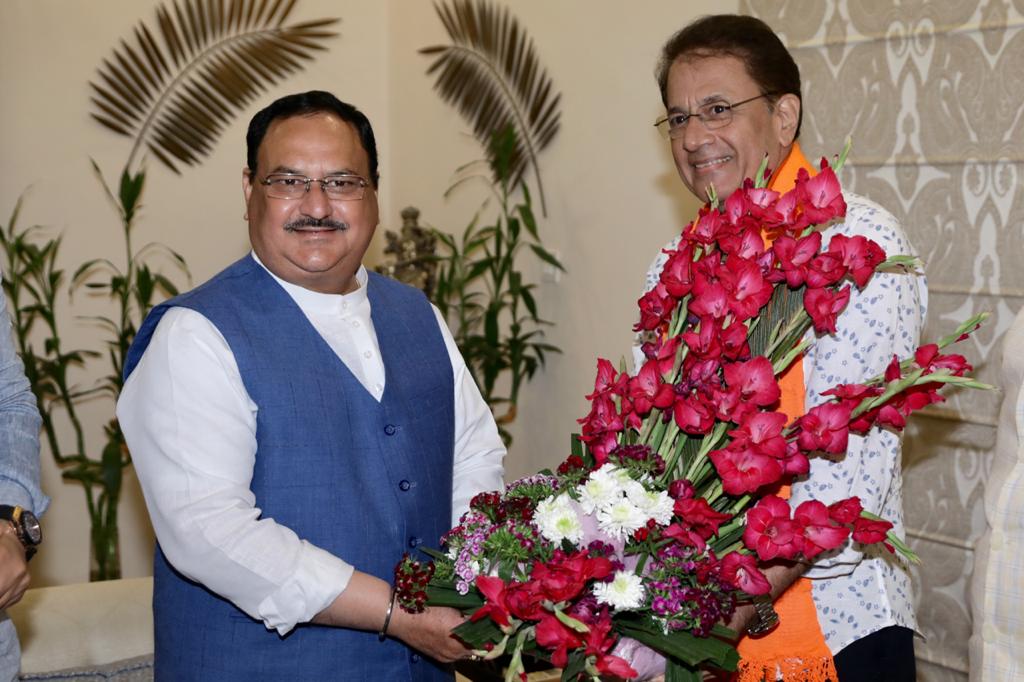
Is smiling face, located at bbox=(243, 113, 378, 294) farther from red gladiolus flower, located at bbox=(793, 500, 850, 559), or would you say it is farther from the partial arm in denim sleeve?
red gladiolus flower, located at bbox=(793, 500, 850, 559)

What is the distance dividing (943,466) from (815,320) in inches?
76.5

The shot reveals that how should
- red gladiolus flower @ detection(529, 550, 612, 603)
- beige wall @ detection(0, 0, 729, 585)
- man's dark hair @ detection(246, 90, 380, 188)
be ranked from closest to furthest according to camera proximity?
red gladiolus flower @ detection(529, 550, 612, 603), man's dark hair @ detection(246, 90, 380, 188), beige wall @ detection(0, 0, 729, 585)

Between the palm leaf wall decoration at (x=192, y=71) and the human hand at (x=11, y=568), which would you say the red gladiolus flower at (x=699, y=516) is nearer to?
the human hand at (x=11, y=568)

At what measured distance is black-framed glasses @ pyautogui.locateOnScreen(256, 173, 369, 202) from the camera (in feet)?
6.07

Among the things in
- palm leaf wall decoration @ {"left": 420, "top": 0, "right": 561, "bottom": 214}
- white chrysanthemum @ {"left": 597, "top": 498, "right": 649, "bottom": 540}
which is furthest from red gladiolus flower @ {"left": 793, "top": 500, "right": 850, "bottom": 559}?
palm leaf wall decoration @ {"left": 420, "top": 0, "right": 561, "bottom": 214}

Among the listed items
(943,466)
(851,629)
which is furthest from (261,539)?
(943,466)

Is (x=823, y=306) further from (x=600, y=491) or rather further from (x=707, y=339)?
(x=600, y=491)

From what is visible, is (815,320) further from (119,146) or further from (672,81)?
(119,146)

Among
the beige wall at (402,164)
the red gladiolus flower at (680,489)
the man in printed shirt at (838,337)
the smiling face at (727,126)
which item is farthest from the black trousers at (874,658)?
the beige wall at (402,164)

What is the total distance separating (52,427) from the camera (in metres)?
4.69

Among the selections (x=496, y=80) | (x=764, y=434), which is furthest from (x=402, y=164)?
(x=764, y=434)

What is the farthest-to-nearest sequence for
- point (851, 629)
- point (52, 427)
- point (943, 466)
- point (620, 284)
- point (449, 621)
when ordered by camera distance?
point (52, 427), point (620, 284), point (943, 466), point (851, 629), point (449, 621)

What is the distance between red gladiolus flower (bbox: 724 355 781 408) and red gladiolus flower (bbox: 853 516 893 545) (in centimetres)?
19

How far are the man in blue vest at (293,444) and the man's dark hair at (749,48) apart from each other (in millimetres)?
601
